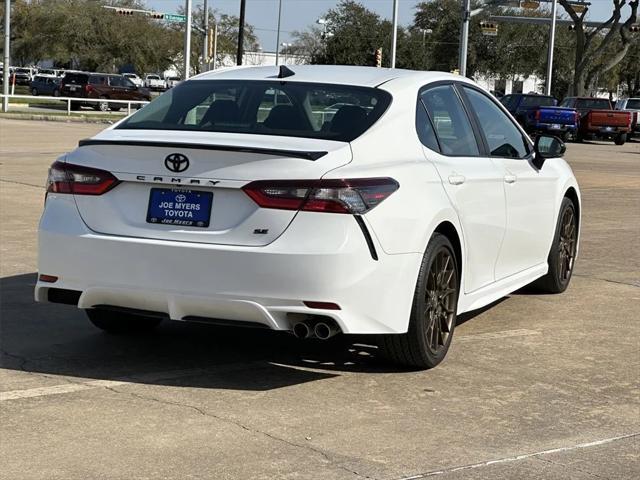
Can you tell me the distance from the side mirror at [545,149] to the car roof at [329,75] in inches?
45.7

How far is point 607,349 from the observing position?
23.2 ft

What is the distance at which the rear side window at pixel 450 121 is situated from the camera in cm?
676

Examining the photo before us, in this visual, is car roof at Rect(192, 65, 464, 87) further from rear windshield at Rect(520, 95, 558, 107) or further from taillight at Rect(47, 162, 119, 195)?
rear windshield at Rect(520, 95, 558, 107)

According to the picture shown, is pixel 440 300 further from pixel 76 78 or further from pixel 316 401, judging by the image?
pixel 76 78

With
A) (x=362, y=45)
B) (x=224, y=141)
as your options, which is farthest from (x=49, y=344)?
(x=362, y=45)

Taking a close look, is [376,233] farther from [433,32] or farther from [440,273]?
[433,32]

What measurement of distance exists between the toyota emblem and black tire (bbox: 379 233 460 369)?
4.35 ft

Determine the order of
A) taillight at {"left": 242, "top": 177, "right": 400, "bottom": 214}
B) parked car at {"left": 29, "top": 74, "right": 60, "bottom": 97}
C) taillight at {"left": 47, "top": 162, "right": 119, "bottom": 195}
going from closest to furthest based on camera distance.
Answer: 1. taillight at {"left": 242, "top": 177, "right": 400, "bottom": 214}
2. taillight at {"left": 47, "top": 162, "right": 119, "bottom": 195}
3. parked car at {"left": 29, "top": 74, "right": 60, "bottom": 97}

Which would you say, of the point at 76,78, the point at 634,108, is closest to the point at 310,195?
the point at 634,108

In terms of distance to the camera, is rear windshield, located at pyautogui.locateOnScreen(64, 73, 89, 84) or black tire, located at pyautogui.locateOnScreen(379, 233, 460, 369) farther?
rear windshield, located at pyautogui.locateOnScreen(64, 73, 89, 84)

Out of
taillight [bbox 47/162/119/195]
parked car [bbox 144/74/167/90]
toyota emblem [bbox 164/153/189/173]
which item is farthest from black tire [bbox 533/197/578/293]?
parked car [bbox 144/74/167/90]

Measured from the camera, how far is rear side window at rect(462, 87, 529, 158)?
7469 millimetres

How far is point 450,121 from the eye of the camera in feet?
23.0

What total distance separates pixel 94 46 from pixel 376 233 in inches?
3337
